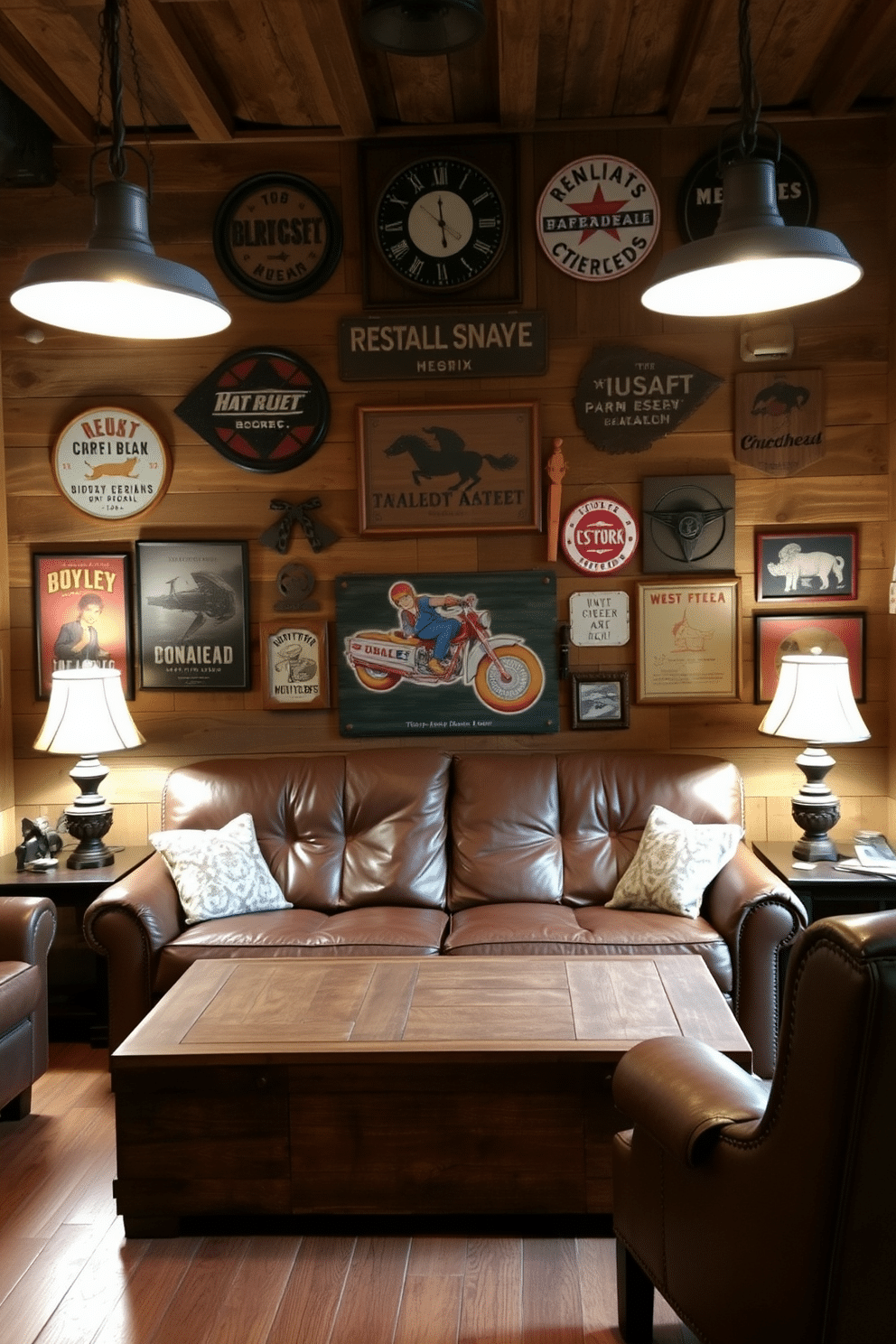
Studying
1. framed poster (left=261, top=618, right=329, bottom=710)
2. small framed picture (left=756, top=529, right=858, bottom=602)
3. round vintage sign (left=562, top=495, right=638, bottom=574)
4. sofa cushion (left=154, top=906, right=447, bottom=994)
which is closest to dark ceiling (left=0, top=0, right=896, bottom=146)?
round vintage sign (left=562, top=495, right=638, bottom=574)

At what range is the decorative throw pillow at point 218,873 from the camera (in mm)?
3744

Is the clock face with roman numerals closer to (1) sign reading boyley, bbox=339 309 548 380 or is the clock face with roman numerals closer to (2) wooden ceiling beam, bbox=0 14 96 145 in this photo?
(1) sign reading boyley, bbox=339 309 548 380

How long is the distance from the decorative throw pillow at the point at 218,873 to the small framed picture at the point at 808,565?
6.65ft

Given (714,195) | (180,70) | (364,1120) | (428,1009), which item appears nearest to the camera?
(364,1120)

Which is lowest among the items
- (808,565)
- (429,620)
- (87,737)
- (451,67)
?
(87,737)

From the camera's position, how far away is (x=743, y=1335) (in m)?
1.82

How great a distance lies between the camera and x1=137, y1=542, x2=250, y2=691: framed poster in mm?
4367

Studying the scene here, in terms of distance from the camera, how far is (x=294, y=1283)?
253 centimetres

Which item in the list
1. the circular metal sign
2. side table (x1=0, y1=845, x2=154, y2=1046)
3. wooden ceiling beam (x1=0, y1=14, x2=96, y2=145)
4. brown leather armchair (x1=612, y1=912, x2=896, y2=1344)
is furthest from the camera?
the circular metal sign

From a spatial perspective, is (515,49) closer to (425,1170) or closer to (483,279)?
(483,279)

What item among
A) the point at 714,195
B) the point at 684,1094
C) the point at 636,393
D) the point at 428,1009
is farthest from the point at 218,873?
the point at 714,195

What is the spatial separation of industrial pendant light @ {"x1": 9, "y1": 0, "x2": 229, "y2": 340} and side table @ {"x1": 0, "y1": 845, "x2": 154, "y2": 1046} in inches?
74.3

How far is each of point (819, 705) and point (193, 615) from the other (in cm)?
223

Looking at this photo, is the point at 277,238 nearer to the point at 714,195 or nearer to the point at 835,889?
the point at 714,195
